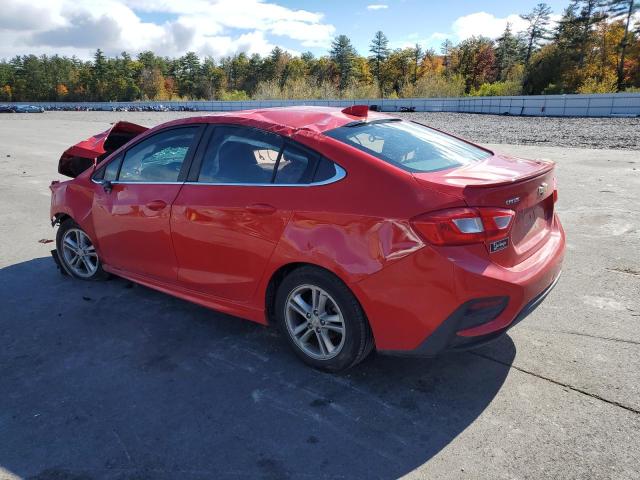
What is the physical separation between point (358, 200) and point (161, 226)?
1783mm

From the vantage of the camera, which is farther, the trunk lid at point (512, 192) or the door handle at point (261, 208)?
the door handle at point (261, 208)

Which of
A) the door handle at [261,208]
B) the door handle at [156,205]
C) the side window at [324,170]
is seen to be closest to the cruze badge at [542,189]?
the side window at [324,170]

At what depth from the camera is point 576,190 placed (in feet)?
Answer: 28.4

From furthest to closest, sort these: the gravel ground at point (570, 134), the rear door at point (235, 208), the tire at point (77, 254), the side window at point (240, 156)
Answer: the gravel ground at point (570, 134) → the tire at point (77, 254) → the side window at point (240, 156) → the rear door at point (235, 208)

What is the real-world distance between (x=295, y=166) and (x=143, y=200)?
1504 millimetres

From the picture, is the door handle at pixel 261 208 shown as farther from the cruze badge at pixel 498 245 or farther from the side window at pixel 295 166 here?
the cruze badge at pixel 498 245

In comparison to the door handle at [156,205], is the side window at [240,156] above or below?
above

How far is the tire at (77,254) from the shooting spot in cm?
493

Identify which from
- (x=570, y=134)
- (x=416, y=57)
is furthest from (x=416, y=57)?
(x=570, y=134)

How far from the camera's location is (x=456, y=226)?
2672mm

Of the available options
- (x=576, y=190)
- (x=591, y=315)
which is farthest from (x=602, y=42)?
(x=591, y=315)

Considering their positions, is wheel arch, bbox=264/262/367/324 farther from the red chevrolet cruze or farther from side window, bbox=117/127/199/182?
side window, bbox=117/127/199/182

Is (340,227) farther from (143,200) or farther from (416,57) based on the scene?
(416,57)

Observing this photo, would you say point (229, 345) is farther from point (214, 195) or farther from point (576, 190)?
point (576, 190)
